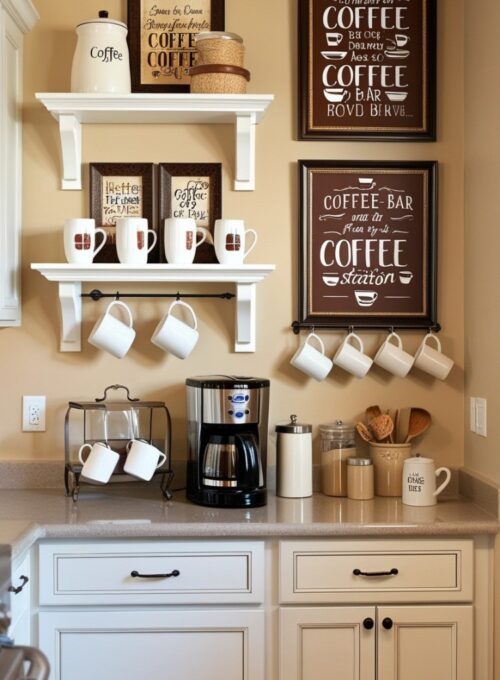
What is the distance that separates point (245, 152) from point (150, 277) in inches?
19.2

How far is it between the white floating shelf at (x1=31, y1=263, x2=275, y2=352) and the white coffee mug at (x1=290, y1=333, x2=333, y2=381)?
0.18 m

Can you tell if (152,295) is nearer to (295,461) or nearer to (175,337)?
(175,337)

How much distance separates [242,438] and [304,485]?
27 cm

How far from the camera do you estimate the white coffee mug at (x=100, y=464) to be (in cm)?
242

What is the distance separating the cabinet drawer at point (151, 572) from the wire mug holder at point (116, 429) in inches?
11.4

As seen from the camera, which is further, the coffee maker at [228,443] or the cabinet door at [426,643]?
the coffee maker at [228,443]

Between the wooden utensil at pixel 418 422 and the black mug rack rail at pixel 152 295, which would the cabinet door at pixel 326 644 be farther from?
the black mug rack rail at pixel 152 295

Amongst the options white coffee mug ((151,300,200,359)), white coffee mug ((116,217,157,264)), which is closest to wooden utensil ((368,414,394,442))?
white coffee mug ((151,300,200,359))

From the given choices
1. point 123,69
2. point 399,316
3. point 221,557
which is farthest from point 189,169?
point 221,557

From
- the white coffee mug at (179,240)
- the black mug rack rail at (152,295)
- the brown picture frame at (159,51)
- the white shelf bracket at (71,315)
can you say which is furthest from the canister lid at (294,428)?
the brown picture frame at (159,51)

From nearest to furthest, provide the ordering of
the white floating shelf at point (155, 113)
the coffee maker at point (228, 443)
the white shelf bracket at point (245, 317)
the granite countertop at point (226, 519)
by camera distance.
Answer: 1. the granite countertop at point (226, 519)
2. the coffee maker at point (228, 443)
3. the white floating shelf at point (155, 113)
4. the white shelf bracket at point (245, 317)

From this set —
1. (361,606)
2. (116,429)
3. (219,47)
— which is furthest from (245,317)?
(361,606)

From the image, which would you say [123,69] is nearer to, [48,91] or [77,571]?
[48,91]

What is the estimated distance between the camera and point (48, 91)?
2.71 meters
